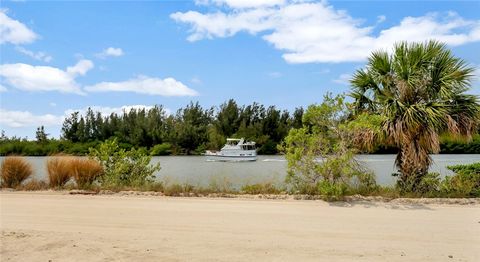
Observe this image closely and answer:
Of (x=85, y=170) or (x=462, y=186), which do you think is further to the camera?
(x=85, y=170)

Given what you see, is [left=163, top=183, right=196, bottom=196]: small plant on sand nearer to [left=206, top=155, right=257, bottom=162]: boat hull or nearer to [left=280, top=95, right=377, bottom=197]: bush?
[left=280, top=95, right=377, bottom=197]: bush

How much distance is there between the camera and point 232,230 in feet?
25.4

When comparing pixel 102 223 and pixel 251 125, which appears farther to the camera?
pixel 251 125

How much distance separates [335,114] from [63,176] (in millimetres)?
8342

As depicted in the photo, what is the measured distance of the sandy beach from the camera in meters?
6.14

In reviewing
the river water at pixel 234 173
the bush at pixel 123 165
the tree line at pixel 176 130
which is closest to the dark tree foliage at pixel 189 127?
the tree line at pixel 176 130

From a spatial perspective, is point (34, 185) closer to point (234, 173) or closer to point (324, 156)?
point (324, 156)

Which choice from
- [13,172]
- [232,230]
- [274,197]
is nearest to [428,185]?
[274,197]

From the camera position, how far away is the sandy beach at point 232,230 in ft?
20.2

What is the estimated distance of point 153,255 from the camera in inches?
239

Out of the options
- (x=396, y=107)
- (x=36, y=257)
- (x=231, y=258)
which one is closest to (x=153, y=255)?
(x=231, y=258)

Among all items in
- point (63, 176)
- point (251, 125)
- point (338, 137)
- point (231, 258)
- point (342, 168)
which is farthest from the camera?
point (251, 125)

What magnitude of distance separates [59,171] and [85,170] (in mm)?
823

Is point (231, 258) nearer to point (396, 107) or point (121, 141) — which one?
point (396, 107)
